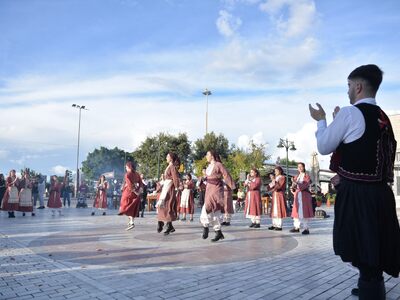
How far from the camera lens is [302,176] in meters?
10.9

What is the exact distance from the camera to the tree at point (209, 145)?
4756cm

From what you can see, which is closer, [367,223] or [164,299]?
[367,223]

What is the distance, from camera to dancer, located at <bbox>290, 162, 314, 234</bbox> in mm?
A: 10547

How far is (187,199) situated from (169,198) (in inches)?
192

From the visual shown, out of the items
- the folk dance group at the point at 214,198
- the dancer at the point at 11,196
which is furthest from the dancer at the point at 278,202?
the dancer at the point at 11,196

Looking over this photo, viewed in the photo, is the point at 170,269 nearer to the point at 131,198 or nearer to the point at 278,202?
the point at 131,198

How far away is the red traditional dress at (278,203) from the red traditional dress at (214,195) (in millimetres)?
3283

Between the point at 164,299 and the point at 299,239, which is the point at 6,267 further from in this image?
the point at 299,239

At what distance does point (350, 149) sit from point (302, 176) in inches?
326

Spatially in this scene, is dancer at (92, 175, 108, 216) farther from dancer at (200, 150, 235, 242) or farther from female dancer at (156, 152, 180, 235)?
dancer at (200, 150, 235, 242)

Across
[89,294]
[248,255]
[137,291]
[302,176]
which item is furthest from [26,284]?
[302,176]

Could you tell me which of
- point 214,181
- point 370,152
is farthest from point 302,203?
point 370,152

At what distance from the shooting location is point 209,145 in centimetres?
4738

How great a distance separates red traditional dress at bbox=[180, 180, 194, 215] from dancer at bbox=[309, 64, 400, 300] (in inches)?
459
